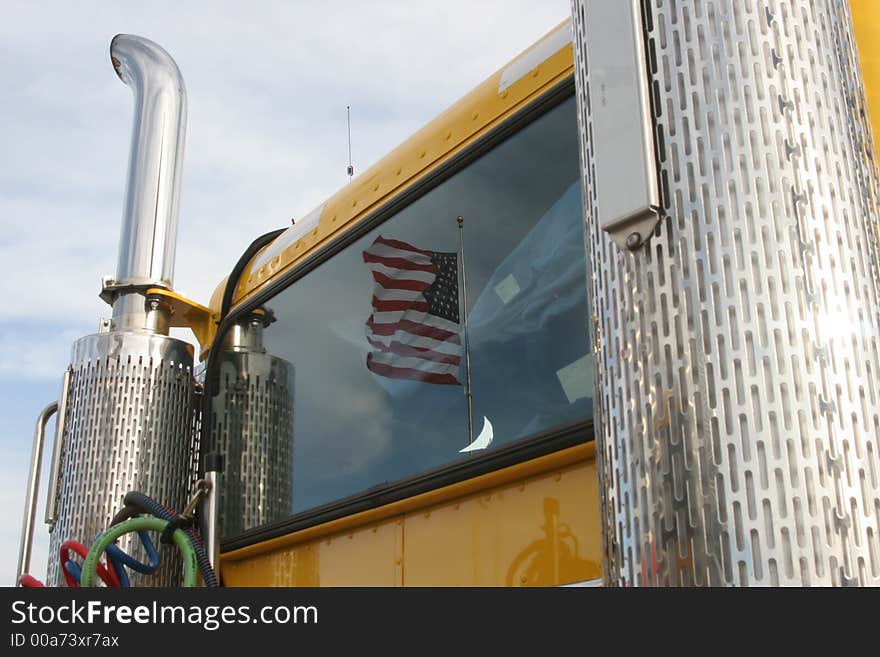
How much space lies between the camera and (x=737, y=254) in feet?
3.91

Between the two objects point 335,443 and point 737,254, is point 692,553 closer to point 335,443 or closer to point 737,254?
point 737,254

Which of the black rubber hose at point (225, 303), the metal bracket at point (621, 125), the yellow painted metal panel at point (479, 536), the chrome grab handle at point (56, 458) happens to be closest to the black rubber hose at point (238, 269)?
the black rubber hose at point (225, 303)

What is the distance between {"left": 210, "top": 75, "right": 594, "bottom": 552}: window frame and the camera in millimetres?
1857

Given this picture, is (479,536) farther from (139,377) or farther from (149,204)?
(149,204)

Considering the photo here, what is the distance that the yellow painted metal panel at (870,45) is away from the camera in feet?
5.50

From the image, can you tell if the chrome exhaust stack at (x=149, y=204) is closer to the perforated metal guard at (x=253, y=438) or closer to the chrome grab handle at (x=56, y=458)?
the chrome grab handle at (x=56, y=458)

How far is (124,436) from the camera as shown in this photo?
2.99 m

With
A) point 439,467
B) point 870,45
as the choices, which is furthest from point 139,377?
point 870,45

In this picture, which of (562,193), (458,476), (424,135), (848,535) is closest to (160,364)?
(424,135)

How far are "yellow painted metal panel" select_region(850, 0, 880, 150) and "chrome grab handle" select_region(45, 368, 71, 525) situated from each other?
96.1 inches

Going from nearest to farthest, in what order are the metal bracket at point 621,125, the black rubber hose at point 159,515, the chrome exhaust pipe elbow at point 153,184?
1. the metal bracket at point 621,125
2. the black rubber hose at point 159,515
3. the chrome exhaust pipe elbow at point 153,184

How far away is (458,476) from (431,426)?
0.60 ft

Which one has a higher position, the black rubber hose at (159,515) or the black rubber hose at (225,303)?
the black rubber hose at (225,303)

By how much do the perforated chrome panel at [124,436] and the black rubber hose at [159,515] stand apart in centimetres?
9
